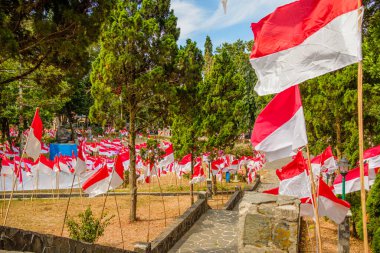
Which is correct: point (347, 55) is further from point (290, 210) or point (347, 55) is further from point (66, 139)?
point (66, 139)

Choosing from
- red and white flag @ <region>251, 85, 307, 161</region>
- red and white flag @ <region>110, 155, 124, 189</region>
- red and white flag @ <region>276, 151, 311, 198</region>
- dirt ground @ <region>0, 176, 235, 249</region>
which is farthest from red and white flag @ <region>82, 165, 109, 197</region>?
red and white flag @ <region>251, 85, 307, 161</region>

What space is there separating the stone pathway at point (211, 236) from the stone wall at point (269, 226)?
19.9 ft

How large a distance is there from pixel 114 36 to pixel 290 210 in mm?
9723

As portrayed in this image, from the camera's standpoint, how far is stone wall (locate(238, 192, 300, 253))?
13.5 ft

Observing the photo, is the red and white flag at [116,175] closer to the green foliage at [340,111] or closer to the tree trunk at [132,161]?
the tree trunk at [132,161]

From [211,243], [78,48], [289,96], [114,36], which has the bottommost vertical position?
[211,243]

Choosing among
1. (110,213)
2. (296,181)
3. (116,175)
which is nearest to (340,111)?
(296,181)

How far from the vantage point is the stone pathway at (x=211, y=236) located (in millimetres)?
10109

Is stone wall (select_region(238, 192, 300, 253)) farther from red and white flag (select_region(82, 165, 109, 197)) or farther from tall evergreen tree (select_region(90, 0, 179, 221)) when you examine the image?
tall evergreen tree (select_region(90, 0, 179, 221))

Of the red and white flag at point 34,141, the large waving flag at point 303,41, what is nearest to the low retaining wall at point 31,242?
the large waving flag at point 303,41

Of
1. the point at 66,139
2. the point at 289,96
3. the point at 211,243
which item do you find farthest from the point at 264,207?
the point at 66,139

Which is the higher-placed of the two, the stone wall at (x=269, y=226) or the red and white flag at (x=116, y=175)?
the red and white flag at (x=116, y=175)

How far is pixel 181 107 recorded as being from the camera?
45.2 feet

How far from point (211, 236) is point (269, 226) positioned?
753cm
